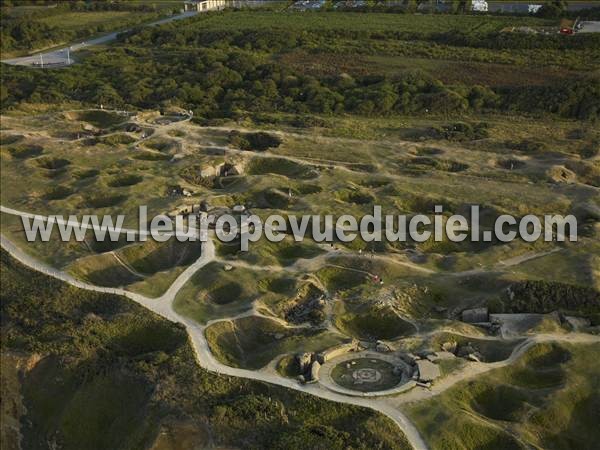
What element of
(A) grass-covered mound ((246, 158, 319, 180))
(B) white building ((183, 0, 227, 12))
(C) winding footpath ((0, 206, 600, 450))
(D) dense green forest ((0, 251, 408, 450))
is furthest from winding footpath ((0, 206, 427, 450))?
(B) white building ((183, 0, 227, 12))

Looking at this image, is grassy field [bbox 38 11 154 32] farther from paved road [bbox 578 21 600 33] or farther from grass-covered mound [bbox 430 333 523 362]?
grass-covered mound [bbox 430 333 523 362]

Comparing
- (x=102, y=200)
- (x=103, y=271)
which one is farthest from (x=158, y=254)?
(x=102, y=200)

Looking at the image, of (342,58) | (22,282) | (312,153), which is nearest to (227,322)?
(22,282)

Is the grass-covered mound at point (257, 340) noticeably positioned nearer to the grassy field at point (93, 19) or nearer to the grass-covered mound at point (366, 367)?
the grass-covered mound at point (366, 367)

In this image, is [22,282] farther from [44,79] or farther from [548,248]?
[44,79]

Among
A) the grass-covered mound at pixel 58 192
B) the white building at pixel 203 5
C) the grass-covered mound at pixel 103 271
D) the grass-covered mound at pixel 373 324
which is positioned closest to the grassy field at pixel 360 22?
the white building at pixel 203 5
